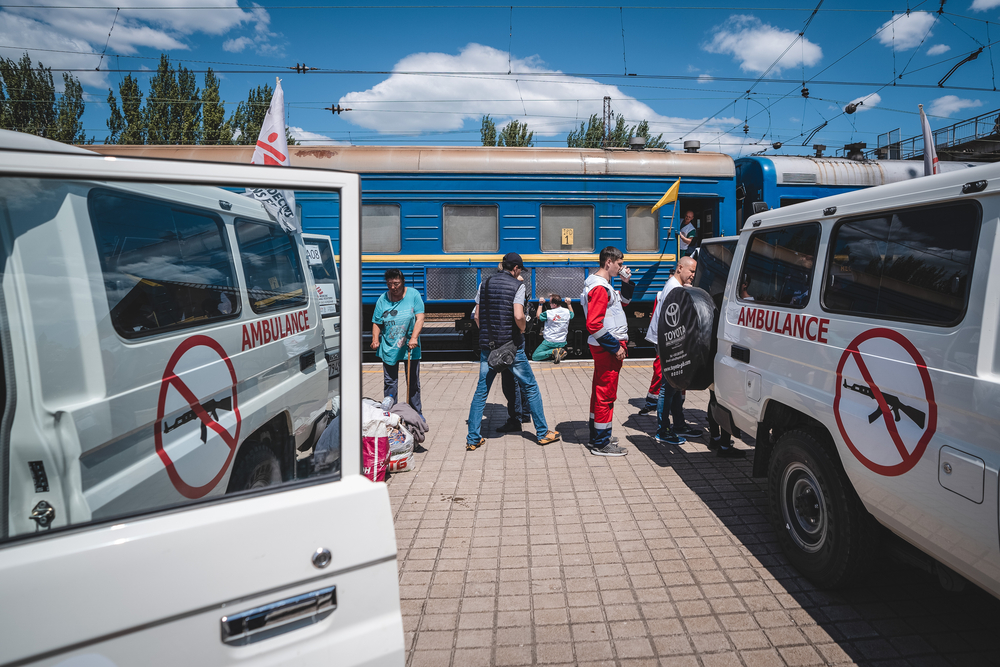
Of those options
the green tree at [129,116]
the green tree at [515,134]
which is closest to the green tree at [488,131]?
the green tree at [515,134]

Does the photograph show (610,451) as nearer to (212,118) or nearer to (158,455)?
(158,455)

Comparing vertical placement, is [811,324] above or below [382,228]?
below

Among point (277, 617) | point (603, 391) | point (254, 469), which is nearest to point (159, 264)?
point (254, 469)

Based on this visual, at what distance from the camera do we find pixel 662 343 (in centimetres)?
449

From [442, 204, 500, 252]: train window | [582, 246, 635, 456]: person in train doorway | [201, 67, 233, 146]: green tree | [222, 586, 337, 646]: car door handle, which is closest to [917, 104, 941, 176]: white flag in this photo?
[582, 246, 635, 456]: person in train doorway

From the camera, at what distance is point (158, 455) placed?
1.78 m

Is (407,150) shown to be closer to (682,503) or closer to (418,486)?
(418,486)

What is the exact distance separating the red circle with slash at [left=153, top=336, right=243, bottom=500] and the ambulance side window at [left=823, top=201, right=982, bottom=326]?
9.29 ft

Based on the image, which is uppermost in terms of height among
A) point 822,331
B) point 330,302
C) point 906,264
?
point 906,264

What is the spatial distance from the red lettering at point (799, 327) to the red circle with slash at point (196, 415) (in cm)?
292

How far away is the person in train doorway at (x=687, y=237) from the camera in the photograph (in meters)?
9.80

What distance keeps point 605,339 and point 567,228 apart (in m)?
5.40

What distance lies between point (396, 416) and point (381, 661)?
3338 mm

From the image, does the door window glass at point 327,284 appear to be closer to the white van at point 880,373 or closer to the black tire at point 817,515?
the white van at point 880,373
